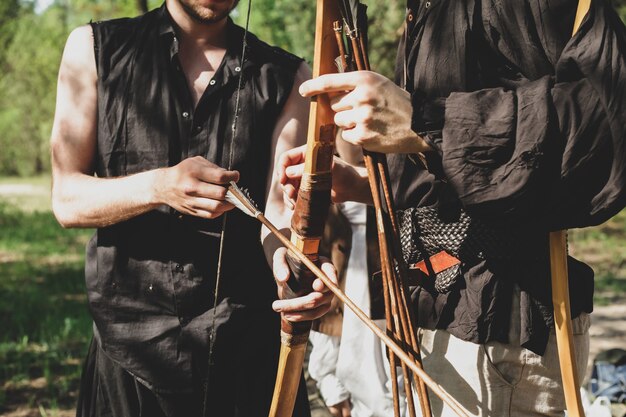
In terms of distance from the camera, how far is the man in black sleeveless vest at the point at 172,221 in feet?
7.57

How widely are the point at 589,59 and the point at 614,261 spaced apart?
886cm

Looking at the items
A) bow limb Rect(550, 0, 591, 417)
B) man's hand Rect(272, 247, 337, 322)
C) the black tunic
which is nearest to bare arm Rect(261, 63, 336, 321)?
man's hand Rect(272, 247, 337, 322)

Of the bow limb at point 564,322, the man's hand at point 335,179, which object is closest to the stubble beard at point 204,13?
the man's hand at point 335,179

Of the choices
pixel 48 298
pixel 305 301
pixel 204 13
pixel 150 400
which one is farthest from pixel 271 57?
pixel 48 298

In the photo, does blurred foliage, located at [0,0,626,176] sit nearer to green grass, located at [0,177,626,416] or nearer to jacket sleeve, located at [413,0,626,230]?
green grass, located at [0,177,626,416]

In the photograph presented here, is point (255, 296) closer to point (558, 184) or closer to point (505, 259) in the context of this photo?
point (505, 259)

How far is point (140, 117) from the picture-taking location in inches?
91.2

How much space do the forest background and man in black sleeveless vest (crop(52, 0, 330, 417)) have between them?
42 cm

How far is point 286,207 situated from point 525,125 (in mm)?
993

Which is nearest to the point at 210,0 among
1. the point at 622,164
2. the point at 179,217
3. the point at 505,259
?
the point at 179,217

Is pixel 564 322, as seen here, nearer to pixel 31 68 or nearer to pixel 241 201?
pixel 241 201

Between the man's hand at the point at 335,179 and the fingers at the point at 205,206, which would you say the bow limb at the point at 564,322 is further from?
the fingers at the point at 205,206

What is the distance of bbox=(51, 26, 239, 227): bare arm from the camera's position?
2.01 m

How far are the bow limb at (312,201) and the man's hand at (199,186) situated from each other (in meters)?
0.20
